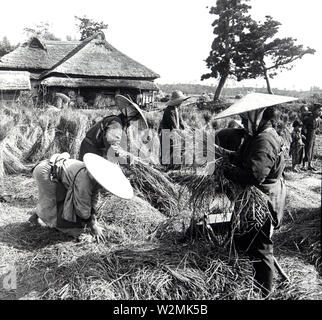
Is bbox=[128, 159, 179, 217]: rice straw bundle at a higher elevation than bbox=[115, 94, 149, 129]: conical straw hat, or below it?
below

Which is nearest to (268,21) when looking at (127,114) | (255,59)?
(255,59)

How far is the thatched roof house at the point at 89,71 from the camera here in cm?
2075

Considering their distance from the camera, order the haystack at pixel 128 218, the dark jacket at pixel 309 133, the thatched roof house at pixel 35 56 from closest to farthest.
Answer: the haystack at pixel 128 218
the dark jacket at pixel 309 133
the thatched roof house at pixel 35 56

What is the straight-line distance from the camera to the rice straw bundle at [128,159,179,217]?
4832mm

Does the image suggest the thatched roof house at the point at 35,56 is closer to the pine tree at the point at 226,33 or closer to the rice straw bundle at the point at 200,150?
the pine tree at the point at 226,33

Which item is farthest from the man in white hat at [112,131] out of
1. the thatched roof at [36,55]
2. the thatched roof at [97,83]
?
the thatched roof at [36,55]

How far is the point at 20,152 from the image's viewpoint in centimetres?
689

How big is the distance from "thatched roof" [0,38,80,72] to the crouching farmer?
22.0 meters

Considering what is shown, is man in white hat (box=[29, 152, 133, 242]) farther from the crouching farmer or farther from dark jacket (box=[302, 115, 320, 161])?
dark jacket (box=[302, 115, 320, 161])

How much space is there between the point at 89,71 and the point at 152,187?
59.6 feet

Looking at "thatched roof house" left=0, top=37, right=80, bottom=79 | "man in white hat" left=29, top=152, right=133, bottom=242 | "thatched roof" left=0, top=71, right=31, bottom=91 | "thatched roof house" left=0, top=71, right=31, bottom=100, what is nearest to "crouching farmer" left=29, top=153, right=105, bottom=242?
"man in white hat" left=29, top=152, right=133, bottom=242

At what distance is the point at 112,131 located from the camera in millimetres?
3910

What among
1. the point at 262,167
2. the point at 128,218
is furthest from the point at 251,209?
the point at 128,218

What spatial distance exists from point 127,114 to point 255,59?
819 inches
